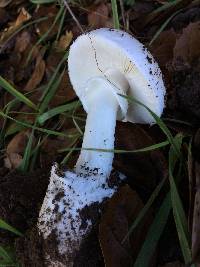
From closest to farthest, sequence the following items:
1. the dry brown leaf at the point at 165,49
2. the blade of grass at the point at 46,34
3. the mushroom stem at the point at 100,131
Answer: the mushroom stem at the point at 100,131 → the dry brown leaf at the point at 165,49 → the blade of grass at the point at 46,34

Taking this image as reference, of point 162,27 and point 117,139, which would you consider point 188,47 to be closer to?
point 162,27

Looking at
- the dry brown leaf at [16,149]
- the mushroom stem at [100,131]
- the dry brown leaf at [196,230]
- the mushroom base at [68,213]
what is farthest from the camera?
the dry brown leaf at [16,149]

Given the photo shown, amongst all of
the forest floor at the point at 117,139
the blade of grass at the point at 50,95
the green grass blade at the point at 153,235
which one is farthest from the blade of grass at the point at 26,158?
the green grass blade at the point at 153,235

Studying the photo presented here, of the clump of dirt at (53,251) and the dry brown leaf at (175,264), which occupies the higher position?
the clump of dirt at (53,251)

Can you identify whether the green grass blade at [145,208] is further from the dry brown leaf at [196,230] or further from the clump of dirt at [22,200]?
the clump of dirt at [22,200]

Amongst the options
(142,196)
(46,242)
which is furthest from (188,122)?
(46,242)
